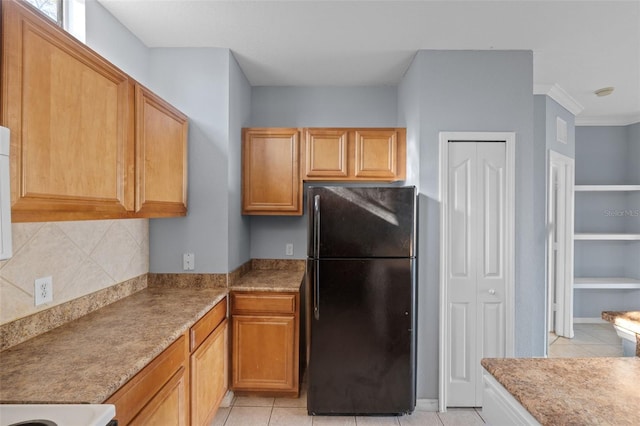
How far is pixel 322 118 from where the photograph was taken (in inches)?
139

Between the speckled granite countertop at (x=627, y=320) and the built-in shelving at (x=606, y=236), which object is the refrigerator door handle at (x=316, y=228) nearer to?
the speckled granite countertop at (x=627, y=320)

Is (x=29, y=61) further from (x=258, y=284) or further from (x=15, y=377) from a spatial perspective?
(x=258, y=284)

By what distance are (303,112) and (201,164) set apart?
49.5 inches

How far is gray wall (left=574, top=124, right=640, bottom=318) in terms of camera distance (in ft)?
15.1

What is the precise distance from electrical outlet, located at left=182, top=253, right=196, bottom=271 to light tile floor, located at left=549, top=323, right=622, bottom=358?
3673 mm

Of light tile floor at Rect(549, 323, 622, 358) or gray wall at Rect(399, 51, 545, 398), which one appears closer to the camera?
gray wall at Rect(399, 51, 545, 398)

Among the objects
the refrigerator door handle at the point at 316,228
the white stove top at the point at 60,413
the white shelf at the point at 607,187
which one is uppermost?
the white shelf at the point at 607,187

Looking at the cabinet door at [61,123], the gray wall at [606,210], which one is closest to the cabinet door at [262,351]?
the cabinet door at [61,123]

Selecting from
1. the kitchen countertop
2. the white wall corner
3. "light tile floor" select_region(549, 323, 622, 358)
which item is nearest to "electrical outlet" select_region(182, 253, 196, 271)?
the kitchen countertop

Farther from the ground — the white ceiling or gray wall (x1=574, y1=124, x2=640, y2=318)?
the white ceiling

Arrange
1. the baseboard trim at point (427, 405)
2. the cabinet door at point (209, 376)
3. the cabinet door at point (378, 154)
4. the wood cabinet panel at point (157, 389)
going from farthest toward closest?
1. the cabinet door at point (378, 154)
2. the baseboard trim at point (427, 405)
3. the cabinet door at point (209, 376)
4. the wood cabinet panel at point (157, 389)

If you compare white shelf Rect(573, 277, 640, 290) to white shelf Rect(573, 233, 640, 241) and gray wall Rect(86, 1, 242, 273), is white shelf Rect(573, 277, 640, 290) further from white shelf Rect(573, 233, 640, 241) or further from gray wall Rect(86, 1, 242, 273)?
gray wall Rect(86, 1, 242, 273)

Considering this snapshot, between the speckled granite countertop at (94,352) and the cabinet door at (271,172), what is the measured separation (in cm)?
114

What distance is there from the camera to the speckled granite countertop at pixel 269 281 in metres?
2.71
